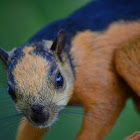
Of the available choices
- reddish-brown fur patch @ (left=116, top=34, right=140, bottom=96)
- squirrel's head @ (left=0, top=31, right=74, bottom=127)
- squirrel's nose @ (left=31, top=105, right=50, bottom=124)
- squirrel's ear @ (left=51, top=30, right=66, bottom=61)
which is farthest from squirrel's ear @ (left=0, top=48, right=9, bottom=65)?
reddish-brown fur patch @ (left=116, top=34, right=140, bottom=96)

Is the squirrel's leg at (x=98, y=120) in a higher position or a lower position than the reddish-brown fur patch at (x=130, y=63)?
lower

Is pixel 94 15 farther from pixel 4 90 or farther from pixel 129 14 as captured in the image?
pixel 4 90

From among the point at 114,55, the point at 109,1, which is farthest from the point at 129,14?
the point at 114,55

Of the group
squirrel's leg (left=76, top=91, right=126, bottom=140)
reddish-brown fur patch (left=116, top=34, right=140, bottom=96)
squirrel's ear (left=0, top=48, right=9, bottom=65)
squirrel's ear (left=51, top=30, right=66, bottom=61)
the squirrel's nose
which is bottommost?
squirrel's leg (left=76, top=91, right=126, bottom=140)

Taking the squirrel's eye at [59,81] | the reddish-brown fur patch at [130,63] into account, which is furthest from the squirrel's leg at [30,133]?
the reddish-brown fur patch at [130,63]

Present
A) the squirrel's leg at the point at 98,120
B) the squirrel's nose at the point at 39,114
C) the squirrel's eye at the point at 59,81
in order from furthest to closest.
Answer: the squirrel's leg at the point at 98,120, the squirrel's eye at the point at 59,81, the squirrel's nose at the point at 39,114

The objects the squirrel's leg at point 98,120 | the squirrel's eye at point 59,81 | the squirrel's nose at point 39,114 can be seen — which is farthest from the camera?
the squirrel's leg at point 98,120

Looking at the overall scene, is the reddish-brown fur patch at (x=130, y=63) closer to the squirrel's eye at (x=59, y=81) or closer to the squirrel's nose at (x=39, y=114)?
the squirrel's eye at (x=59, y=81)

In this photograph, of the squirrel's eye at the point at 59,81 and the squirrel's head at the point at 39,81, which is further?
the squirrel's eye at the point at 59,81

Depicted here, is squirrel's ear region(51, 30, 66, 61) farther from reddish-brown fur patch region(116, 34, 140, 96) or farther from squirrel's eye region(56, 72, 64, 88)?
reddish-brown fur patch region(116, 34, 140, 96)

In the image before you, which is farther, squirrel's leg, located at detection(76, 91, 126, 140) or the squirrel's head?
squirrel's leg, located at detection(76, 91, 126, 140)

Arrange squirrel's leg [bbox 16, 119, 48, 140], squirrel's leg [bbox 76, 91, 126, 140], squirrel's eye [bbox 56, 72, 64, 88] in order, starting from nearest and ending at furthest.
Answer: squirrel's eye [bbox 56, 72, 64, 88] → squirrel's leg [bbox 76, 91, 126, 140] → squirrel's leg [bbox 16, 119, 48, 140]
